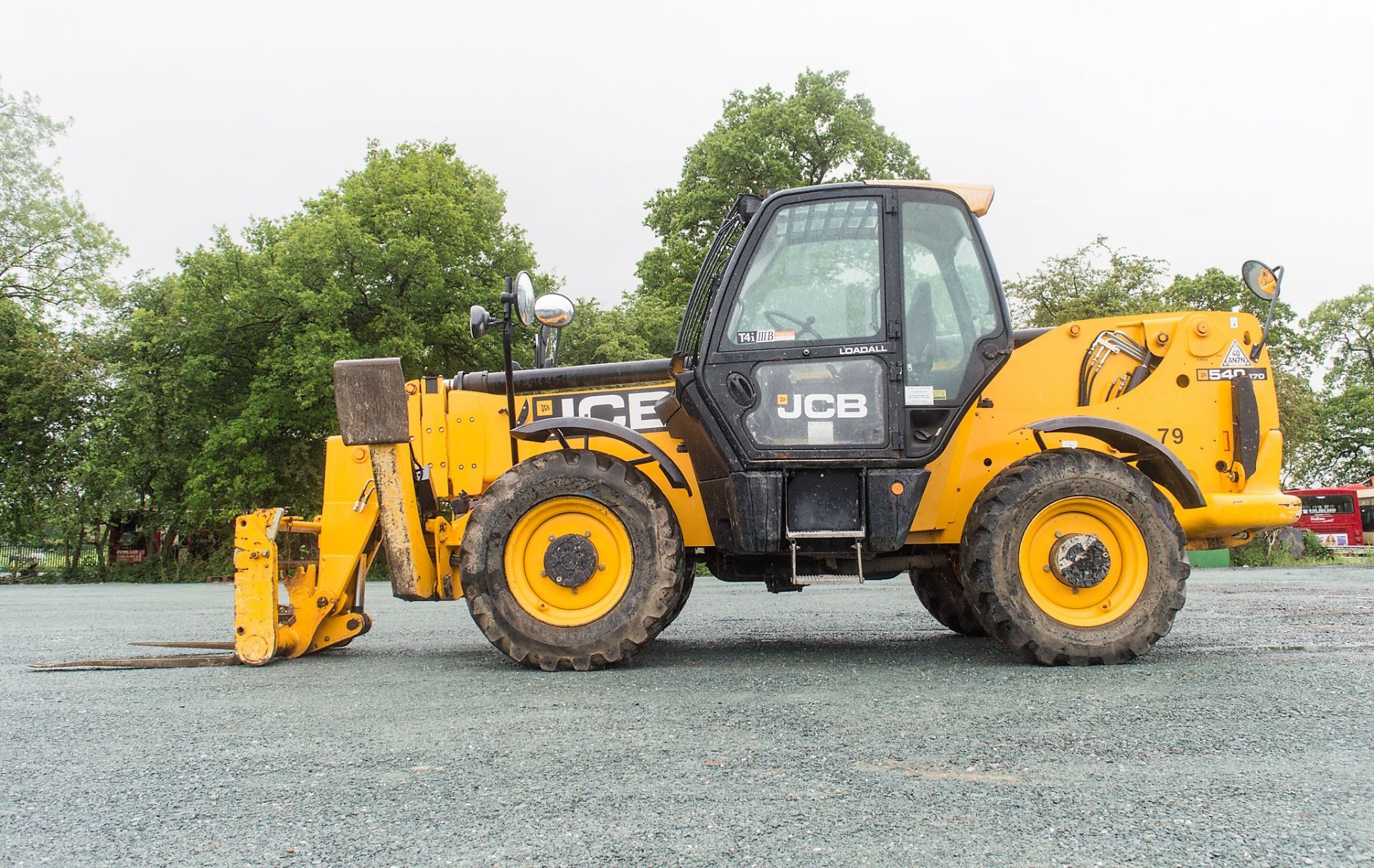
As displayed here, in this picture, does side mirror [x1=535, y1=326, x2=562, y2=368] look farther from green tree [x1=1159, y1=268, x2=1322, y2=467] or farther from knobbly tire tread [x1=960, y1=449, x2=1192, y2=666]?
green tree [x1=1159, y1=268, x2=1322, y2=467]

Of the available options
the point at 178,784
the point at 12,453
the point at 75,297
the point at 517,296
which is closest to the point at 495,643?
the point at 517,296

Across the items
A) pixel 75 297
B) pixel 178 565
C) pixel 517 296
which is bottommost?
pixel 178 565

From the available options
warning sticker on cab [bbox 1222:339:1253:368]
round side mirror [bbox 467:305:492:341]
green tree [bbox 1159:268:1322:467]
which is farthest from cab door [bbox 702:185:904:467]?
green tree [bbox 1159:268:1322:467]

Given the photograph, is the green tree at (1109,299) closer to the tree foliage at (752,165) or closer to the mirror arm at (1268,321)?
the tree foliage at (752,165)

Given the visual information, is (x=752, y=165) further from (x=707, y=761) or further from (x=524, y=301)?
(x=707, y=761)

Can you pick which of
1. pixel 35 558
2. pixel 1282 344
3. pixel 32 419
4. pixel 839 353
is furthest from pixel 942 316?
pixel 1282 344

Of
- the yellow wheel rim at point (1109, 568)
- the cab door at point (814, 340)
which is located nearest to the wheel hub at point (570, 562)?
the cab door at point (814, 340)

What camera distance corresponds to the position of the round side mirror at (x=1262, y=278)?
601cm

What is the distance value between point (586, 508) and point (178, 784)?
2714 millimetres

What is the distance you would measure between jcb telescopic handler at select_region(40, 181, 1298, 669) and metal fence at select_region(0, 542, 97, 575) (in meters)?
30.0

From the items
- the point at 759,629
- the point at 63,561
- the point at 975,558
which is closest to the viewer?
the point at 975,558

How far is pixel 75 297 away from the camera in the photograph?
110 feet

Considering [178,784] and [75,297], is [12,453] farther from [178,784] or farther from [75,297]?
[178,784]

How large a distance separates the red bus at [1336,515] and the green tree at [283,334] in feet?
102
